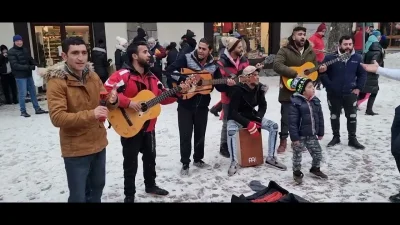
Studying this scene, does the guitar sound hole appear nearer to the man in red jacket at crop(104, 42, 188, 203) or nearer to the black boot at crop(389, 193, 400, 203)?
the man in red jacket at crop(104, 42, 188, 203)

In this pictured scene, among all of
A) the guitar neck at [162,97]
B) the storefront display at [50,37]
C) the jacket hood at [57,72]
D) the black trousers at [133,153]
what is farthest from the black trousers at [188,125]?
the storefront display at [50,37]

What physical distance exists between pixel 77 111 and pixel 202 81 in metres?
2.09

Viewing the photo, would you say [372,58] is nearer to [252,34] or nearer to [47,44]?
[252,34]

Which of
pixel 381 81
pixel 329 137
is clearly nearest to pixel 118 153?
pixel 329 137

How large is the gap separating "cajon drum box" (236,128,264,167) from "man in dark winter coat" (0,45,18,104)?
24.6 ft

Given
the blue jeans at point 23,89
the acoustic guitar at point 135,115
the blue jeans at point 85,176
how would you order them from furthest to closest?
the blue jeans at point 23,89 < the acoustic guitar at point 135,115 < the blue jeans at point 85,176

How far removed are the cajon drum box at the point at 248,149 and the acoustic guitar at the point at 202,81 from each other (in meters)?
0.73

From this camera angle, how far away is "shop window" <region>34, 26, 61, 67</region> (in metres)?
12.0

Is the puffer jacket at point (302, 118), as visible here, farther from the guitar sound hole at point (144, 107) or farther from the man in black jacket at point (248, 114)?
the guitar sound hole at point (144, 107)

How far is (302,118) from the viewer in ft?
14.8

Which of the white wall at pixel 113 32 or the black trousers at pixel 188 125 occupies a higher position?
the white wall at pixel 113 32

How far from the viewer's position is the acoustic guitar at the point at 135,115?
382cm

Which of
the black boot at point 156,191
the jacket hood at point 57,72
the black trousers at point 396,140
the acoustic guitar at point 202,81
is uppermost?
the jacket hood at point 57,72
